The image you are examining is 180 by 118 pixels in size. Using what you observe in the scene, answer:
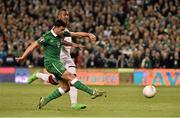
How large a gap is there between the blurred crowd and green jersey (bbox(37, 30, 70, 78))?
14.4m

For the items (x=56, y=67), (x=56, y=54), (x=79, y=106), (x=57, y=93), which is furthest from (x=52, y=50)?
(x=79, y=106)

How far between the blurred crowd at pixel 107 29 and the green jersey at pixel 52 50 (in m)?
14.4

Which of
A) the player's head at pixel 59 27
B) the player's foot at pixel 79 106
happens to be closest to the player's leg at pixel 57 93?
the player's foot at pixel 79 106

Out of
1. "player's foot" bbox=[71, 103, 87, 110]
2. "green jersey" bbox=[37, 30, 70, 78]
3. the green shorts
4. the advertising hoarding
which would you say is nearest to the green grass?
"player's foot" bbox=[71, 103, 87, 110]

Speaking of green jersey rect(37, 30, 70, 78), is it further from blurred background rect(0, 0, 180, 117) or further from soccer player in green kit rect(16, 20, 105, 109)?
blurred background rect(0, 0, 180, 117)

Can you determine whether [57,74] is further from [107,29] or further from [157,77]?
[107,29]

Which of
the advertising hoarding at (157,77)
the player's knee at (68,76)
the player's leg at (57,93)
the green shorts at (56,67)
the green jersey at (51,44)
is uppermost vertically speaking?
the green jersey at (51,44)

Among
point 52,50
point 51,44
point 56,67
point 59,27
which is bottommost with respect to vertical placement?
point 56,67

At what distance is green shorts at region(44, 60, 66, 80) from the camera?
15.0 metres

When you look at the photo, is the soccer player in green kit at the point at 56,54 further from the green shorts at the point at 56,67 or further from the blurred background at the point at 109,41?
the blurred background at the point at 109,41

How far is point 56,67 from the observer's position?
49.2 feet

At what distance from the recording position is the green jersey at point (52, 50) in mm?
15000

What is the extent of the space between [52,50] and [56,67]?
0.45 m

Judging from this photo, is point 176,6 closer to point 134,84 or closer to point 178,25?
point 178,25
